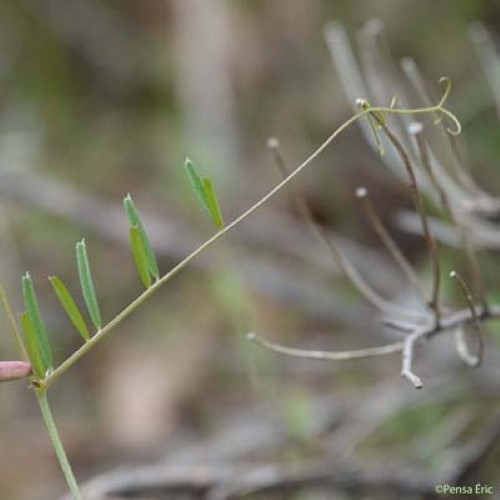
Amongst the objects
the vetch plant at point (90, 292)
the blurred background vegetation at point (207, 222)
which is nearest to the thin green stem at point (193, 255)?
the vetch plant at point (90, 292)

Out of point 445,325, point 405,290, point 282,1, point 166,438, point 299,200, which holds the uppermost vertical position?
point 282,1

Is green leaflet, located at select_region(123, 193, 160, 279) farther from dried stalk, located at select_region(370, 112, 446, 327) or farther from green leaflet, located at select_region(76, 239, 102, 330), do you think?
dried stalk, located at select_region(370, 112, 446, 327)

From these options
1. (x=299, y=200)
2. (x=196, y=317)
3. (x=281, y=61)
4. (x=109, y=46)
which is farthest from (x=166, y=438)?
(x=109, y=46)

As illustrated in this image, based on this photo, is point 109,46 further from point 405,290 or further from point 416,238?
point 405,290

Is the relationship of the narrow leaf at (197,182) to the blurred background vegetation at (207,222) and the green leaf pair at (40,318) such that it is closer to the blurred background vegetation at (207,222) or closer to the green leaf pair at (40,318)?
the green leaf pair at (40,318)

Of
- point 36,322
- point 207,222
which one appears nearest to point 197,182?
point 36,322

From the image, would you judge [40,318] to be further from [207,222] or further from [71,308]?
[207,222]
